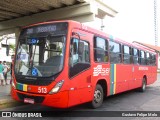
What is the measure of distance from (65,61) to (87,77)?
1.35 metres

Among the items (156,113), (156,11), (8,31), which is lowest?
(156,113)

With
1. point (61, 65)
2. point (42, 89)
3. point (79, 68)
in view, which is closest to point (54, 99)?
point (42, 89)

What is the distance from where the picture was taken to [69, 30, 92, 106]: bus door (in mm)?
7489

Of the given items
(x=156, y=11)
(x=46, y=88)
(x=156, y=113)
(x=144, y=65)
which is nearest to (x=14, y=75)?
(x=46, y=88)

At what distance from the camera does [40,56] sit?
7.74 metres

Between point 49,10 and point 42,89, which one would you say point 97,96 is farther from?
point 49,10

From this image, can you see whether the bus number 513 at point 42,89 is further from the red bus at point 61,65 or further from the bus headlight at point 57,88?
the bus headlight at point 57,88

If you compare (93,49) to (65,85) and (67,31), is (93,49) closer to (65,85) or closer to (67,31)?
(67,31)

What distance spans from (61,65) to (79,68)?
81 cm

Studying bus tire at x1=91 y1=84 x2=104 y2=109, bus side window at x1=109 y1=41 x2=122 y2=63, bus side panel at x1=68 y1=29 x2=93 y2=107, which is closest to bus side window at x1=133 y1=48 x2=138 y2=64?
bus side window at x1=109 y1=41 x2=122 y2=63

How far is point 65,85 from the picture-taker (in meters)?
7.17

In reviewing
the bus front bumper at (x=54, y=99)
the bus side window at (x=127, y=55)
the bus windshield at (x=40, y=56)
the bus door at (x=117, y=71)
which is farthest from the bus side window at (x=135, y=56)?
the bus front bumper at (x=54, y=99)

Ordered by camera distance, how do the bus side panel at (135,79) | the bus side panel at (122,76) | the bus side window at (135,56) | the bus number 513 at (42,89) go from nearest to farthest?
the bus number 513 at (42,89) → the bus side panel at (122,76) → the bus side panel at (135,79) → the bus side window at (135,56)

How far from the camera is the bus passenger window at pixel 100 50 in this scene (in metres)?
9.09
